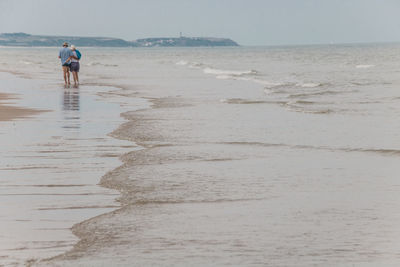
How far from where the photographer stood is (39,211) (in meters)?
6.05

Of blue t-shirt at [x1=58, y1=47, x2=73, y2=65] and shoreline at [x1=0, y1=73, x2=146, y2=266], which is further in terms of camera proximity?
blue t-shirt at [x1=58, y1=47, x2=73, y2=65]

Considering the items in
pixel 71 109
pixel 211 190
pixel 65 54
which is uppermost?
pixel 65 54

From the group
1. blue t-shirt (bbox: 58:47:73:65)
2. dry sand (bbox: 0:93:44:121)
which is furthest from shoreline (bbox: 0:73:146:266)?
blue t-shirt (bbox: 58:47:73:65)

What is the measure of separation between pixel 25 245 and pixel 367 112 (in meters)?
11.7

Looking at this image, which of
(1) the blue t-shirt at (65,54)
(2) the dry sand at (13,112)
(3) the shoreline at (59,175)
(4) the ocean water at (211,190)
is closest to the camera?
(4) the ocean water at (211,190)

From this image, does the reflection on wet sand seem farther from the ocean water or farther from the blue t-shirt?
the blue t-shirt

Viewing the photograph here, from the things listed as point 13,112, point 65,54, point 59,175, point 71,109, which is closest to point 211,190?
point 59,175

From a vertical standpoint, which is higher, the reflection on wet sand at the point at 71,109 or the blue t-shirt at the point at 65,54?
the blue t-shirt at the point at 65,54

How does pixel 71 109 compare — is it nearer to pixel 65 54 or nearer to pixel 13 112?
pixel 13 112

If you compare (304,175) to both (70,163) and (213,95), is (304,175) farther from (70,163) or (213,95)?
(213,95)

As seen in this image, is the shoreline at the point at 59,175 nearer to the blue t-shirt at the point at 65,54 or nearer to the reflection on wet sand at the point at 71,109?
the reflection on wet sand at the point at 71,109

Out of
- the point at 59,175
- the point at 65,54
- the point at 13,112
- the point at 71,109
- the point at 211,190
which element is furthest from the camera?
the point at 65,54

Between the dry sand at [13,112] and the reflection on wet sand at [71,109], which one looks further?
the dry sand at [13,112]

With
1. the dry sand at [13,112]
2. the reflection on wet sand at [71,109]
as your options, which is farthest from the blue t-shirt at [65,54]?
the dry sand at [13,112]
